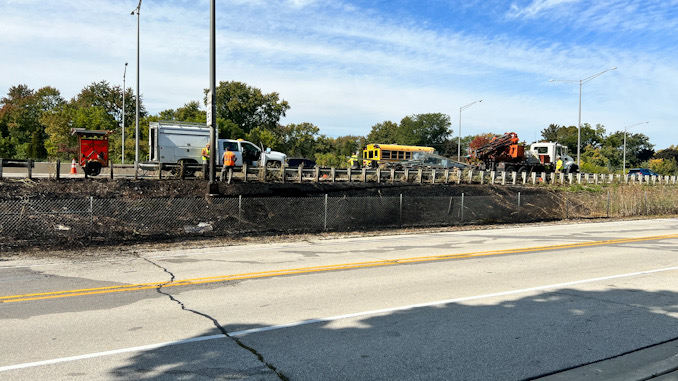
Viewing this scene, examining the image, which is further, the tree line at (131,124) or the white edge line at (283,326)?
the tree line at (131,124)

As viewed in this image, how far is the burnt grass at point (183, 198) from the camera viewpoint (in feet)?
42.5

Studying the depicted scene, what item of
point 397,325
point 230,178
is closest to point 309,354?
point 397,325

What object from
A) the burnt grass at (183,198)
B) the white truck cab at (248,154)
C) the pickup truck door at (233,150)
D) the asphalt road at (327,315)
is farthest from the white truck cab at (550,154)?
the asphalt road at (327,315)

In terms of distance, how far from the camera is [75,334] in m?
5.50

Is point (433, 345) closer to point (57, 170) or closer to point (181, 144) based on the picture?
point (57, 170)

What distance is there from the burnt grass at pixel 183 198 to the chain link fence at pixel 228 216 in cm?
5

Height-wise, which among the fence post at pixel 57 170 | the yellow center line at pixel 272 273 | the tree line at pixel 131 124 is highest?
the tree line at pixel 131 124

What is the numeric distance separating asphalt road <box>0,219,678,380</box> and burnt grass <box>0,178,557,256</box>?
2.26 meters

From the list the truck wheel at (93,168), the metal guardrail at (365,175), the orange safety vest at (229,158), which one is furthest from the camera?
the metal guardrail at (365,175)

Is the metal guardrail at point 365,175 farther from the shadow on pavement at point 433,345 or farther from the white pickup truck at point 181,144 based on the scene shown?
the shadow on pavement at point 433,345

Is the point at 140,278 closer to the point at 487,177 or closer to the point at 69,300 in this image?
the point at 69,300

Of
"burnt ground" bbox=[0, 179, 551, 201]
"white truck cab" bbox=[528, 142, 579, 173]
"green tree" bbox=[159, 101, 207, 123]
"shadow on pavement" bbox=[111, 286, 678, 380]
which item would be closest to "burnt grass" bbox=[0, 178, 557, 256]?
"burnt ground" bbox=[0, 179, 551, 201]

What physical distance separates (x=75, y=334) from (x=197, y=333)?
141 cm

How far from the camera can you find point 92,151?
824 inches
